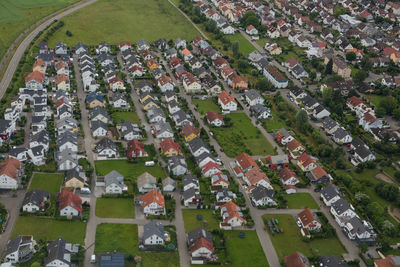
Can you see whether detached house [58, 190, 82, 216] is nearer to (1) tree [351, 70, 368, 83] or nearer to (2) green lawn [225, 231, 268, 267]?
(2) green lawn [225, 231, 268, 267]

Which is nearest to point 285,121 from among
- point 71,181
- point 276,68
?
point 276,68

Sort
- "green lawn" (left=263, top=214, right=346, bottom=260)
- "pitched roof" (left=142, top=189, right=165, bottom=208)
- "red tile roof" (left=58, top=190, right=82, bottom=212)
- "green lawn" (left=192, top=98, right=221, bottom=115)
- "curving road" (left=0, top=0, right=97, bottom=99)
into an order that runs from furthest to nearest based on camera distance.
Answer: "curving road" (left=0, top=0, right=97, bottom=99) → "green lawn" (left=192, top=98, right=221, bottom=115) → "pitched roof" (left=142, top=189, right=165, bottom=208) → "red tile roof" (left=58, top=190, right=82, bottom=212) → "green lawn" (left=263, top=214, right=346, bottom=260)

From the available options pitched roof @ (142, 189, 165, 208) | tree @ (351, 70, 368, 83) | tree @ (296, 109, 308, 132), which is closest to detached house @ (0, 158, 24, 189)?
pitched roof @ (142, 189, 165, 208)

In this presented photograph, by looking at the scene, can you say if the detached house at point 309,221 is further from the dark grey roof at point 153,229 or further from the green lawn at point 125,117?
the green lawn at point 125,117

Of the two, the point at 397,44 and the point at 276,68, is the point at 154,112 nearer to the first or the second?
the point at 276,68

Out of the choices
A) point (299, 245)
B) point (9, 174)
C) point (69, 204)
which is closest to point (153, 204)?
point (69, 204)

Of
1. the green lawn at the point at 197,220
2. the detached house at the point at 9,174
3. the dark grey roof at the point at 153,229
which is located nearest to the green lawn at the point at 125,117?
the detached house at the point at 9,174
